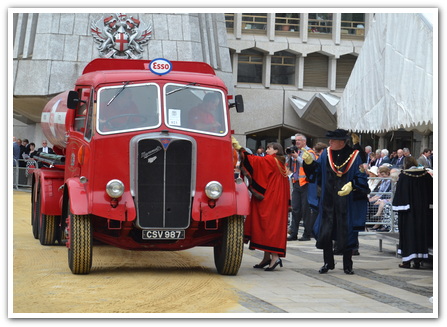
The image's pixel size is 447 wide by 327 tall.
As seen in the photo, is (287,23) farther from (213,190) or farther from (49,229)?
(213,190)

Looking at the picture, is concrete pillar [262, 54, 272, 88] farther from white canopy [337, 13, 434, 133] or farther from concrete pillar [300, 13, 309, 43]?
white canopy [337, 13, 434, 133]

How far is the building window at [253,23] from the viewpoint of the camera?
46.6 metres

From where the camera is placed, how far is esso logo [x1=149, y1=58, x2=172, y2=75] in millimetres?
12250

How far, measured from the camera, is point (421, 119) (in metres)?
13.0

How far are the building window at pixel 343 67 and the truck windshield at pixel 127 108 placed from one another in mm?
36586

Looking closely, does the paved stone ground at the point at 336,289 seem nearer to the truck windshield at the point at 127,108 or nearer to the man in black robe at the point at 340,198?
the man in black robe at the point at 340,198

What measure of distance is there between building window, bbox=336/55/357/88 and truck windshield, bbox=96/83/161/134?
36.6 metres

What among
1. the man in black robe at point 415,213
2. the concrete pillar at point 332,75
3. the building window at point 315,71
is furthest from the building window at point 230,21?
the man in black robe at point 415,213

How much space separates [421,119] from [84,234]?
507cm

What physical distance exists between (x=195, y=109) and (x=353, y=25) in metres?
36.9

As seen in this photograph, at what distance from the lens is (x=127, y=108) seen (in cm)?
1203

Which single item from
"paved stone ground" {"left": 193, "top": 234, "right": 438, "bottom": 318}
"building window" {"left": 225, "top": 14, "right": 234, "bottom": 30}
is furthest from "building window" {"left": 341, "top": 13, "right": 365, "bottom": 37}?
"paved stone ground" {"left": 193, "top": 234, "right": 438, "bottom": 318}
